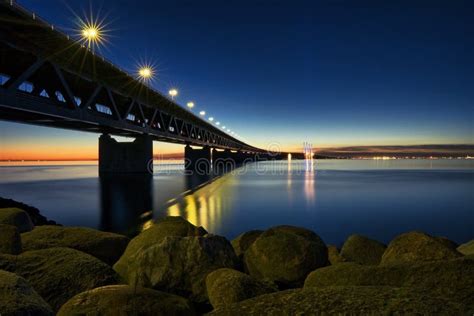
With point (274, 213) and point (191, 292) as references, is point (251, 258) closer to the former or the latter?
point (191, 292)

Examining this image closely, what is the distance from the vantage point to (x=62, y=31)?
967 inches

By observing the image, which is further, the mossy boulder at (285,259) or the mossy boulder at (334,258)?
the mossy boulder at (334,258)

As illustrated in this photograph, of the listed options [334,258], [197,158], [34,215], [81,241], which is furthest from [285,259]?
[197,158]

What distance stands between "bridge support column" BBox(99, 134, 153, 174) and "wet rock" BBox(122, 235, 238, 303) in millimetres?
51133

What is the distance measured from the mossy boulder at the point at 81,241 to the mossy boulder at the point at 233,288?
11.3 feet

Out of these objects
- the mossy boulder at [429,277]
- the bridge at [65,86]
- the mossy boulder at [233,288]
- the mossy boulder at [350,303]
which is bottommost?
the mossy boulder at [233,288]

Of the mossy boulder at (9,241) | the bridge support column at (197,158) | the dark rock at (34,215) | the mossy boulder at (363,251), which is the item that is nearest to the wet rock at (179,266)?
the mossy boulder at (9,241)

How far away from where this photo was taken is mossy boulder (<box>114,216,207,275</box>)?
6.08 meters

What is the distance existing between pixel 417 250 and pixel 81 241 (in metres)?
6.43

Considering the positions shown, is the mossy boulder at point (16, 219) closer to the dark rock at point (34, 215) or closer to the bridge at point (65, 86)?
the dark rock at point (34, 215)

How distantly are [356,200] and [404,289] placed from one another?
94.5 feet

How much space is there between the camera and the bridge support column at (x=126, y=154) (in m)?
55.1

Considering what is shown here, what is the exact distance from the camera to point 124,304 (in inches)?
148

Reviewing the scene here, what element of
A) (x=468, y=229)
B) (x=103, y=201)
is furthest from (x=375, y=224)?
(x=103, y=201)
